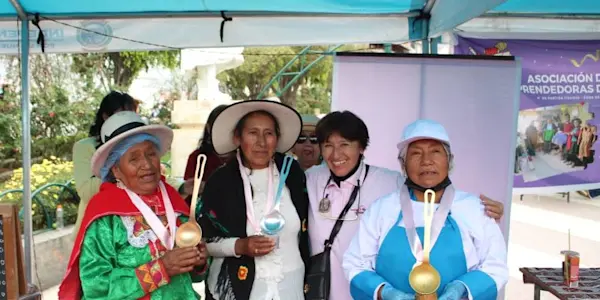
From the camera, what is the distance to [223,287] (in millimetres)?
2430

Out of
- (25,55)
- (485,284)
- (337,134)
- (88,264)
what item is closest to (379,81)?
(337,134)

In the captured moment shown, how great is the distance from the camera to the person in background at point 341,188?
2.48 m

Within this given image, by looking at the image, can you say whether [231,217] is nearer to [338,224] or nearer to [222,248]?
[222,248]

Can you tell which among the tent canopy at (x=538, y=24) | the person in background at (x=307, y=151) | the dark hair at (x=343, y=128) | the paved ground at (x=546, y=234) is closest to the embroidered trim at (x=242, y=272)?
the dark hair at (x=343, y=128)

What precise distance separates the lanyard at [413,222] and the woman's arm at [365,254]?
113mm

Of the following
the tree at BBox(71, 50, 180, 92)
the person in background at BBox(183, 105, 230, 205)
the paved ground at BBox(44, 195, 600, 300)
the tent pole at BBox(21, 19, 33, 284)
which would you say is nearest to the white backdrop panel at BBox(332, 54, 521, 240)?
the person in background at BBox(183, 105, 230, 205)

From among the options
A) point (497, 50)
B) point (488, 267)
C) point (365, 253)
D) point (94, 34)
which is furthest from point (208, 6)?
point (488, 267)

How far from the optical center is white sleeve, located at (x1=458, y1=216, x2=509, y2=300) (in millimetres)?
1921

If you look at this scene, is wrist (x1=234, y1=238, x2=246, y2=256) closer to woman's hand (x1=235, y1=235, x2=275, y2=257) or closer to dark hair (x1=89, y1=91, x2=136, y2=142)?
woman's hand (x1=235, y1=235, x2=275, y2=257)

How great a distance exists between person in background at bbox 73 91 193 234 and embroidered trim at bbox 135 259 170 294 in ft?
4.09

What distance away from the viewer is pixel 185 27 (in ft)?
14.7

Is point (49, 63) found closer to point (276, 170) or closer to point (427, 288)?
point (276, 170)

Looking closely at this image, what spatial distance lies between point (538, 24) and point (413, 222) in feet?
11.9

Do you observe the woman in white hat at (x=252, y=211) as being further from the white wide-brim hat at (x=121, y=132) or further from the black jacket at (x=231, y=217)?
the white wide-brim hat at (x=121, y=132)
